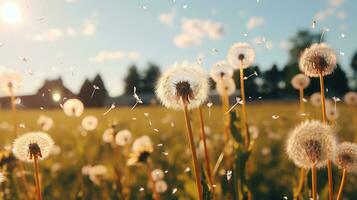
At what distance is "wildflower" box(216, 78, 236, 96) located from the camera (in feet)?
10.3

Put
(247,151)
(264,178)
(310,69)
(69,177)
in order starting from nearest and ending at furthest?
1. (310,69)
2. (247,151)
3. (264,178)
4. (69,177)

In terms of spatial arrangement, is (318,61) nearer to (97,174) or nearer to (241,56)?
(241,56)

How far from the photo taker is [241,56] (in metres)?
2.77

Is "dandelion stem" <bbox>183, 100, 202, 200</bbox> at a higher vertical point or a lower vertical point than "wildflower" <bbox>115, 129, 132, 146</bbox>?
higher

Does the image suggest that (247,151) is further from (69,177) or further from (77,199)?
(69,177)

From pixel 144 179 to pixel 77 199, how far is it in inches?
124

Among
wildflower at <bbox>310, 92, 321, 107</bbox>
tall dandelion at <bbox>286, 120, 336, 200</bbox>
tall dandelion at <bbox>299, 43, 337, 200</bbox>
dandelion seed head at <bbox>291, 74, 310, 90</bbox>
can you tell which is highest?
tall dandelion at <bbox>299, 43, 337, 200</bbox>

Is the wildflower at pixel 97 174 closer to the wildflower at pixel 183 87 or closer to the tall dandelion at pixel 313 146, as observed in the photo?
the wildflower at pixel 183 87

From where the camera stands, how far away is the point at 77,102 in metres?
3.14

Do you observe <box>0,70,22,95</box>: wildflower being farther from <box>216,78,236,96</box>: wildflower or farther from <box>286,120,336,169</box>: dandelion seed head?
<box>286,120,336,169</box>: dandelion seed head

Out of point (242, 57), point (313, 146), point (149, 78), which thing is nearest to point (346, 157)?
point (313, 146)

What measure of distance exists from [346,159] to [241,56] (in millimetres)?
1010

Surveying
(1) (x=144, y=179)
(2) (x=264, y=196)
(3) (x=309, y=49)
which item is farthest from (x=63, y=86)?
(1) (x=144, y=179)

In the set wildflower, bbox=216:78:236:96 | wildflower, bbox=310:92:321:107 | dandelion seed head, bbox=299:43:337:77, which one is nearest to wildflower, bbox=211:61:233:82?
wildflower, bbox=216:78:236:96
